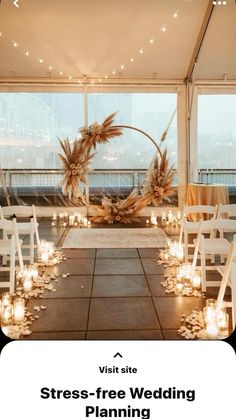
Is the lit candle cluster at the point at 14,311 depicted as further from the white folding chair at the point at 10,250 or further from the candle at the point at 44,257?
the candle at the point at 44,257

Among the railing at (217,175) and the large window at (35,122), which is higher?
the large window at (35,122)

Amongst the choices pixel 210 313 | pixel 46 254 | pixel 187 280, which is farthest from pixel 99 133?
pixel 210 313

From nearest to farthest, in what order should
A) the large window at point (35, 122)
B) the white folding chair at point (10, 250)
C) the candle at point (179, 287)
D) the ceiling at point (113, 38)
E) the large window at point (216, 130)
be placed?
1. the white folding chair at point (10, 250)
2. the candle at point (179, 287)
3. the ceiling at point (113, 38)
4. the large window at point (35, 122)
5. the large window at point (216, 130)

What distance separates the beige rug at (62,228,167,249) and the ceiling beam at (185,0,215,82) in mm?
2594

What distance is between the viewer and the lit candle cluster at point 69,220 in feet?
17.9

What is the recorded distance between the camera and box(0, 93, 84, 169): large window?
241 inches

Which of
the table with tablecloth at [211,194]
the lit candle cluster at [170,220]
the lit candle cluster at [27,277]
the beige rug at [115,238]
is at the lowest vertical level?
the lit candle cluster at [27,277]

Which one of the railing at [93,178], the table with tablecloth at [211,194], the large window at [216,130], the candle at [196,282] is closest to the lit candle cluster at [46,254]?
the candle at [196,282]

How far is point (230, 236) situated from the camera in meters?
4.49

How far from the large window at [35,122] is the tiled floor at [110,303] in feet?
10.5

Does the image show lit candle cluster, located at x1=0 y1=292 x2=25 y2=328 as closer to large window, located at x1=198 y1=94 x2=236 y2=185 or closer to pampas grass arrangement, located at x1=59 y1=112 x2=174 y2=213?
pampas grass arrangement, located at x1=59 y1=112 x2=174 y2=213

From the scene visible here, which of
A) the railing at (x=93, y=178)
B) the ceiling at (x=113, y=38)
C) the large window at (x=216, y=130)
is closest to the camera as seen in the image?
the ceiling at (x=113, y=38)

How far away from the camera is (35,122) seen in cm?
619
